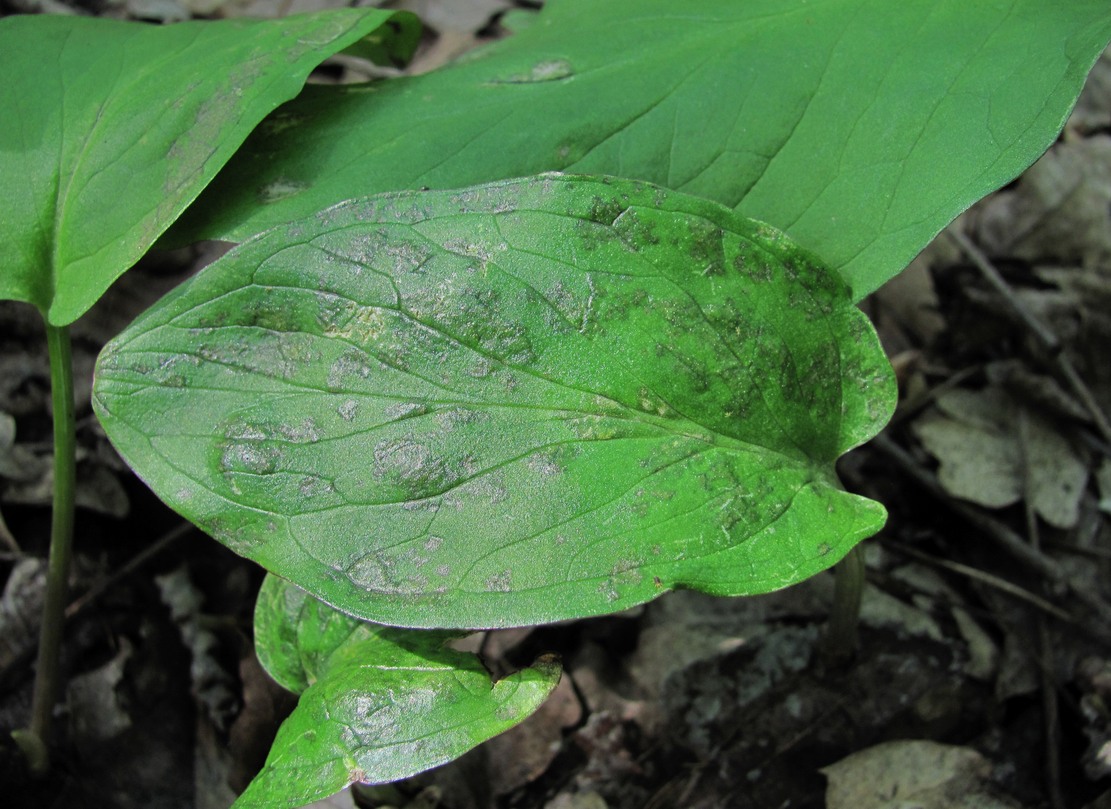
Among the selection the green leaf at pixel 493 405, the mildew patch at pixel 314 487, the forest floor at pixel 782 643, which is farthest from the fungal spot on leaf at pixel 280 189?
the forest floor at pixel 782 643

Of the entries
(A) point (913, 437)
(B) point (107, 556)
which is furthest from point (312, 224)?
(A) point (913, 437)

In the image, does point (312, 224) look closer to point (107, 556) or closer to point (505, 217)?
point (505, 217)

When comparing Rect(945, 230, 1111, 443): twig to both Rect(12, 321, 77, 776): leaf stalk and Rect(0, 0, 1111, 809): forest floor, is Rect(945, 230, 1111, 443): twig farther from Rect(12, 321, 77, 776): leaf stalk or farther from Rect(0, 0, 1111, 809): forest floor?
Rect(12, 321, 77, 776): leaf stalk

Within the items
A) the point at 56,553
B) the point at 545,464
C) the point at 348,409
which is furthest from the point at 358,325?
the point at 56,553

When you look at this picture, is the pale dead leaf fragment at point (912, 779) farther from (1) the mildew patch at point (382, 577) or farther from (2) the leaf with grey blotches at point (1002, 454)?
(1) the mildew patch at point (382, 577)

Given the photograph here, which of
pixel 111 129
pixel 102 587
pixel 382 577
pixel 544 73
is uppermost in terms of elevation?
pixel 544 73

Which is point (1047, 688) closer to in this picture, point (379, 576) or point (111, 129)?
point (379, 576)
